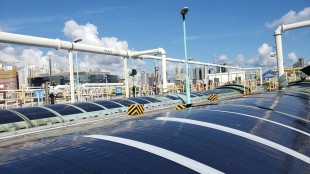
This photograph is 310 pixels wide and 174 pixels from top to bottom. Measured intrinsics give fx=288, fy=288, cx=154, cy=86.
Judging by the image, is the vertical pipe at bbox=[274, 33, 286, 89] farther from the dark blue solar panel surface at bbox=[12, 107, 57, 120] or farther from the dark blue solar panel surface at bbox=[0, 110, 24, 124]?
the dark blue solar panel surface at bbox=[0, 110, 24, 124]

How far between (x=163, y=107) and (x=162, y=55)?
12.3 meters

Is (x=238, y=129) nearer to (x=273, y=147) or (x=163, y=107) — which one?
(x=273, y=147)

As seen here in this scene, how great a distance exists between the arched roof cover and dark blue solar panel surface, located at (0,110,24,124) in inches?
300

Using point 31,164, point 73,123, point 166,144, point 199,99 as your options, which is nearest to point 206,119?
point 166,144

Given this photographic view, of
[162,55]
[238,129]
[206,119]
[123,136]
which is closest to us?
[123,136]

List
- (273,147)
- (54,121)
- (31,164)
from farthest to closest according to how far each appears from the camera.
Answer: (54,121) → (273,147) → (31,164)

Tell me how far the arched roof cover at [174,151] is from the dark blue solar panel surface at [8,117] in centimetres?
762

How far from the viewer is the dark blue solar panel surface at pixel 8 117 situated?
12040mm

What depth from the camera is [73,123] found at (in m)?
13.8

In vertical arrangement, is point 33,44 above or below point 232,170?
above

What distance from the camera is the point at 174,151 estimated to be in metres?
4.39

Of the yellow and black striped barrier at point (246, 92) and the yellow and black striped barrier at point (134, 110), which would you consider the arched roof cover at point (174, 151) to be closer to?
the yellow and black striped barrier at point (134, 110)

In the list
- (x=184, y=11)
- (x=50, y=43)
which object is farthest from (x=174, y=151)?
(x=184, y=11)

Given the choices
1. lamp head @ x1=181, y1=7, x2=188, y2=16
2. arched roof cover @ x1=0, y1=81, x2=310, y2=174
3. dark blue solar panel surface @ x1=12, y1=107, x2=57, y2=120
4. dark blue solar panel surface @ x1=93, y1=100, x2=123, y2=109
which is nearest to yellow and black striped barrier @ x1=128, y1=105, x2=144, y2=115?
dark blue solar panel surface @ x1=93, y1=100, x2=123, y2=109
